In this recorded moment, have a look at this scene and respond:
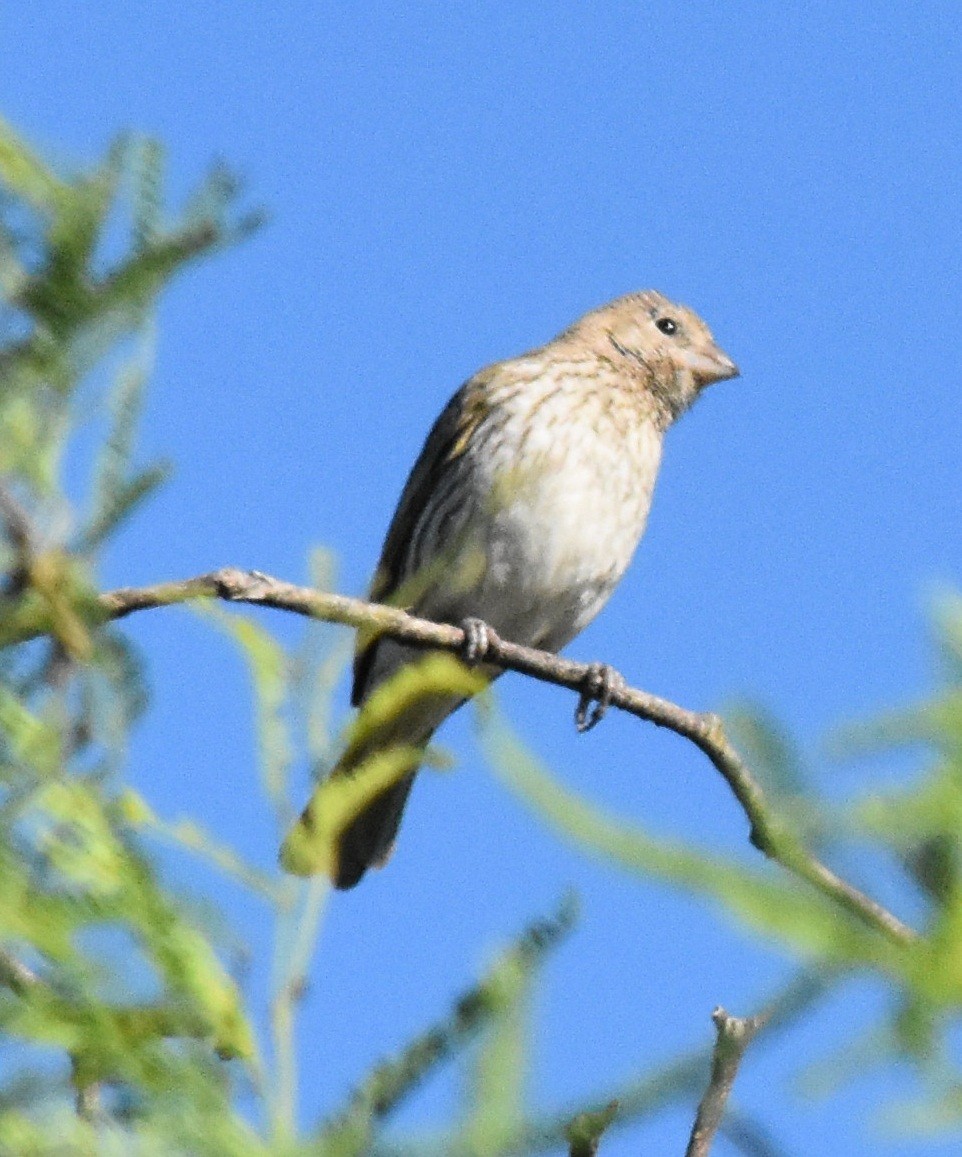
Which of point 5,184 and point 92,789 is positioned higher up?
point 5,184

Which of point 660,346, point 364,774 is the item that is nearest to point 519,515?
point 660,346

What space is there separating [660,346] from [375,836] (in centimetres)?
271

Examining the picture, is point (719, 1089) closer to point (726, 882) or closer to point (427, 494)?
point (726, 882)

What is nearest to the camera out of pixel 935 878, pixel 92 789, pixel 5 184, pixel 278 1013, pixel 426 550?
pixel 935 878

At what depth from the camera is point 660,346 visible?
8352 mm

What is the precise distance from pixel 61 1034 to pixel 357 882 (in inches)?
252

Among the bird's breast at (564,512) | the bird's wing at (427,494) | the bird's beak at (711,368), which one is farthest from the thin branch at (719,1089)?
the bird's beak at (711,368)

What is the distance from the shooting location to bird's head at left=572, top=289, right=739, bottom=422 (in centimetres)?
810

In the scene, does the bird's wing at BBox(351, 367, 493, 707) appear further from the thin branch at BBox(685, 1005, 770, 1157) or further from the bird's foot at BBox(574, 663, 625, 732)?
the thin branch at BBox(685, 1005, 770, 1157)

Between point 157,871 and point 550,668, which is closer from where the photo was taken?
point 157,871

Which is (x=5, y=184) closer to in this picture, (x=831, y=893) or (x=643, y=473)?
(x=831, y=893)

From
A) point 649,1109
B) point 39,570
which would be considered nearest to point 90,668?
point 39,570

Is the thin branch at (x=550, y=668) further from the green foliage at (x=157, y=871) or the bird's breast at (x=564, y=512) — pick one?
the bird's breast at (x=564, y=512)

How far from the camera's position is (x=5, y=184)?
3.40 feet
